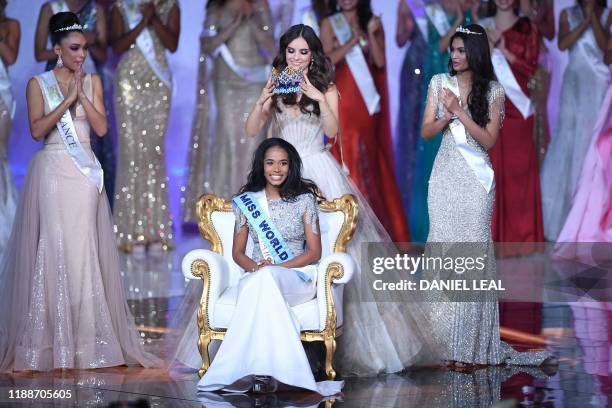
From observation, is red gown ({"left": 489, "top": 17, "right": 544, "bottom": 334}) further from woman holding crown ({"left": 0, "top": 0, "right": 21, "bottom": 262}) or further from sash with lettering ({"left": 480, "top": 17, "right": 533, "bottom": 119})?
woman holding crown ({"left": 0, "top": 0, "right": 21, "bottom": 262})

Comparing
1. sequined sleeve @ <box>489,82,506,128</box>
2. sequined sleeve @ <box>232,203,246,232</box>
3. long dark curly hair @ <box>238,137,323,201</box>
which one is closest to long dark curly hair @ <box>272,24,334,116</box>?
long dark curly hair @ <box>238,137,323,201</box>

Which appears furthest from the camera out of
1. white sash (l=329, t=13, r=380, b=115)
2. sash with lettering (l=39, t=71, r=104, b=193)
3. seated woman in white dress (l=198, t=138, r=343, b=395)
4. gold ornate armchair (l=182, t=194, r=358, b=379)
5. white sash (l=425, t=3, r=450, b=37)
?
white sash (l=425, t=3, r=450, b=37)

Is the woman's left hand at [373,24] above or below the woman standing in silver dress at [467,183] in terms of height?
above

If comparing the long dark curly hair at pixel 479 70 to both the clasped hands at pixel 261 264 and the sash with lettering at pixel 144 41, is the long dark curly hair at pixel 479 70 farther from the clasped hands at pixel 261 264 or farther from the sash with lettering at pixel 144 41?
the sash with lettering at pixel 144 41

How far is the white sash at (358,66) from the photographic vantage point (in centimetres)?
991

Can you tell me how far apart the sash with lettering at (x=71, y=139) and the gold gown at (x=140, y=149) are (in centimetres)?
452

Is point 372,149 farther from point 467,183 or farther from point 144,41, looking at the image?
point 467,183

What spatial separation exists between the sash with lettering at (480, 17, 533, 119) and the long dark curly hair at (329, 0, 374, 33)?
1021 mm

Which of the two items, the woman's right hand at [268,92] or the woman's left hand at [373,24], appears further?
the woman's left hand at [373,24]

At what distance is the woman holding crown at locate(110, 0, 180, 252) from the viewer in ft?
33.6

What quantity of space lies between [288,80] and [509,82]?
4792 mm

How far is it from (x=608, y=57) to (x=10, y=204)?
16.7 ft

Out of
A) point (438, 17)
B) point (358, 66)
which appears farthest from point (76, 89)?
point (438, 17)

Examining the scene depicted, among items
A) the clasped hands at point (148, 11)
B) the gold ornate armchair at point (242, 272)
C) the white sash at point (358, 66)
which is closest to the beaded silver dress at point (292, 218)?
the gold ornate armchair at point (242, 272)
